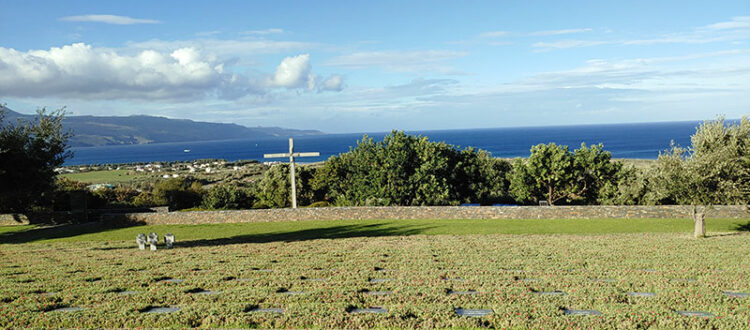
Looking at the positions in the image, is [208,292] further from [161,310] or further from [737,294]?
[737,294]

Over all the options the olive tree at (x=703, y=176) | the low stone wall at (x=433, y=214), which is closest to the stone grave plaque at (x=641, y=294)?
the olive tree at (x=703, y=176)

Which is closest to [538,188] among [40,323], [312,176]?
[312,176]

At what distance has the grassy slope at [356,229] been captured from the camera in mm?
23172

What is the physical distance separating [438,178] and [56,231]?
80.6ft

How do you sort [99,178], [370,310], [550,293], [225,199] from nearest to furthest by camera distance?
1. [370,310]
2. [550,293]
3. [225,199]
4. [99,178]

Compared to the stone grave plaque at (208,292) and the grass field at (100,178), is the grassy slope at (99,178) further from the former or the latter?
the stone grave plaque at (208,292)

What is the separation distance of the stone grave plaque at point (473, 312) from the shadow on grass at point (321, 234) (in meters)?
14.0

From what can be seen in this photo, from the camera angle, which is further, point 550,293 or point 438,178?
point 438,178

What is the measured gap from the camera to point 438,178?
37312 mm

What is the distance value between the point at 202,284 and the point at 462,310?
6042mm

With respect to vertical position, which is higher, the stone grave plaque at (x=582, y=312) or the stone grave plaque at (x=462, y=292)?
the stone grave plaque at (x=582, y=312)

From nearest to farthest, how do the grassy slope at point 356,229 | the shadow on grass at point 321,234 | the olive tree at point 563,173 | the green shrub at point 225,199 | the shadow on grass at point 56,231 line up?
the shadow on grass at point 321,234 → the grassy slope at point 356,229 → the shadow on grass at point 56,231 → the olive tree at point 563,173 → the green shrub at point 225,199

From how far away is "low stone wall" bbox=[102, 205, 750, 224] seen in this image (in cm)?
2552

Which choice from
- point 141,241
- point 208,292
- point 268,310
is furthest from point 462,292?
point 141,241
